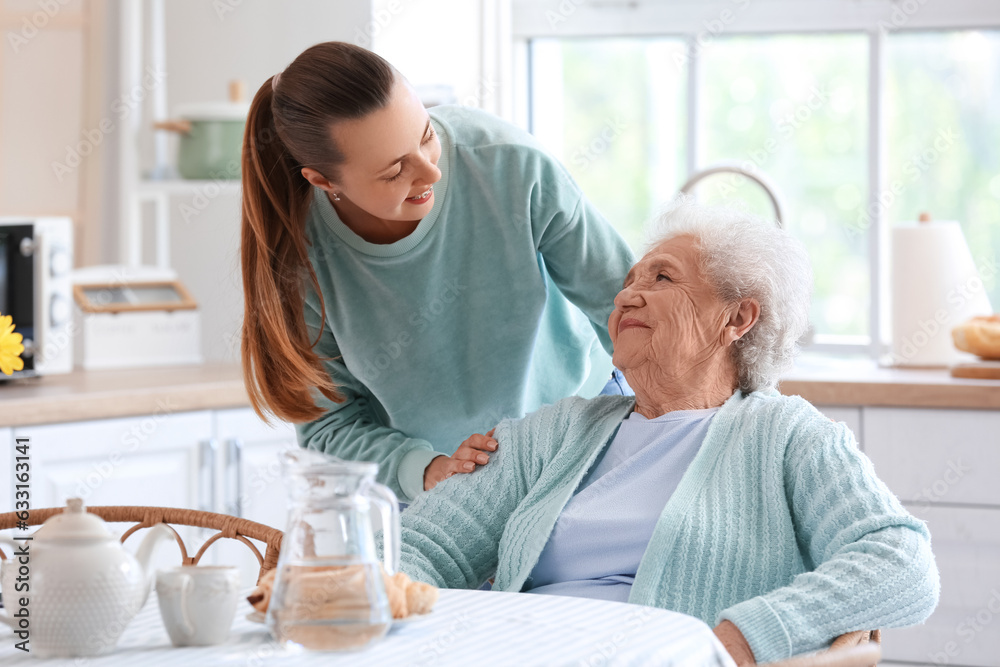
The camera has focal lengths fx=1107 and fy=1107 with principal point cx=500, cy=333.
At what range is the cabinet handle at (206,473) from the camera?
98.3 inches

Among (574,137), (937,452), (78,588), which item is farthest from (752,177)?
(78,588)

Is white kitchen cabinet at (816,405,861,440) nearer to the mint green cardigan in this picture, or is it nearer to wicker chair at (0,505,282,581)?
the mint green cardigan

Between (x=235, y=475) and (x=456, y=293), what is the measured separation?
3.52 feet

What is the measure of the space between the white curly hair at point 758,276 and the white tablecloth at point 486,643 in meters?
0.59

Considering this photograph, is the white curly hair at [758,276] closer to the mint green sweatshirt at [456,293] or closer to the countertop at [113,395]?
the mint green sweatshirt at [456,293]

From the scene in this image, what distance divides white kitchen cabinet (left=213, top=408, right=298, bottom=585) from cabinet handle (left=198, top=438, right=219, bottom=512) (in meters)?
0.02

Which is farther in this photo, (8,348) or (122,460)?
(122,460)

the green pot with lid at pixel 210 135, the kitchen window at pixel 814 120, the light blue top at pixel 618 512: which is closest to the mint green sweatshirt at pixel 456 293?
the light blue top at pixel 618 512

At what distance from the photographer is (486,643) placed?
0.94m

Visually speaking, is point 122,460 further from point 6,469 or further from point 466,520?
point 466,520

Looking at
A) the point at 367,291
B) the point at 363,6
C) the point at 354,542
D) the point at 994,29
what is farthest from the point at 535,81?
the point at 354,542

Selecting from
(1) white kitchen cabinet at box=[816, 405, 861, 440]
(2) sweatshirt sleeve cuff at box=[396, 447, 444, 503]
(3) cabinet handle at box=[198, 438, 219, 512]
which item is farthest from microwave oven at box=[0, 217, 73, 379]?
(1) white kitchen cabinet at box=[816, 405, 861, 440]

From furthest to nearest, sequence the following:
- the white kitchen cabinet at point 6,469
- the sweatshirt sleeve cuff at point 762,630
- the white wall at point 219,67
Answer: the white wall at point 219,67 → the white kitchen cabinet at point 6,469 → the sweatshirt sleeve cuff at point 762,630

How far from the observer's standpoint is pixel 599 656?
90 centimetres
